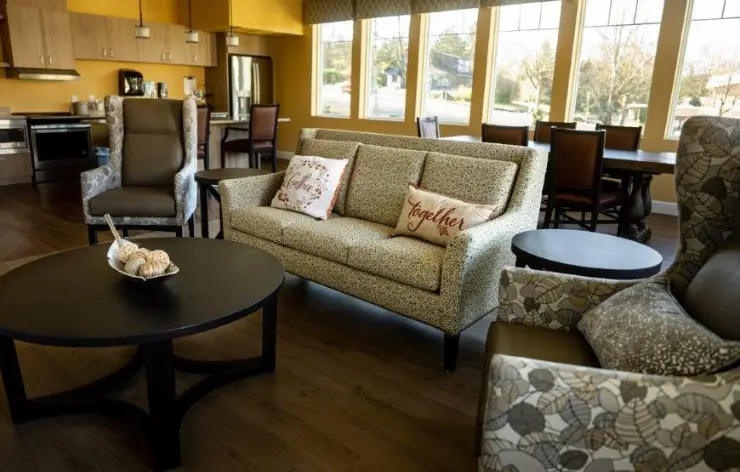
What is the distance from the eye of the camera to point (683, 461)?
1.01 meters

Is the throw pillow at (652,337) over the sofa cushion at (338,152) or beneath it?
beneath

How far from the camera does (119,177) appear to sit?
3.68 m

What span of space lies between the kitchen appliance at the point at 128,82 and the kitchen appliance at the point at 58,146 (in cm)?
100

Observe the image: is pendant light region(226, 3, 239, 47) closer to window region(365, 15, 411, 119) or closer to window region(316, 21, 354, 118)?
window region(316, 21, 354, 118)

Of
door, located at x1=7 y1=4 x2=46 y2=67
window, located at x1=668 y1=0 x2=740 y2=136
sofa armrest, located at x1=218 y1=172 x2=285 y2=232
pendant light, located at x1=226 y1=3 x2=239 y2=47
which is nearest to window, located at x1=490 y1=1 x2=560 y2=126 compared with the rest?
window, located at x1=668 y1=0 x2=740 y2=136

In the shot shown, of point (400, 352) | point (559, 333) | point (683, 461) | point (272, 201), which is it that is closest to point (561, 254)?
point (559, 333)

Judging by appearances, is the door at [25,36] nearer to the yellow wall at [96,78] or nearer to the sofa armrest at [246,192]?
the yellow wall at [96,78]

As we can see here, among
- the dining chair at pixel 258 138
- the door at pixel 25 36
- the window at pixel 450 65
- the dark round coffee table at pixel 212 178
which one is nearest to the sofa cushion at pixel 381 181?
the dark round coffee table at pixel 212 178

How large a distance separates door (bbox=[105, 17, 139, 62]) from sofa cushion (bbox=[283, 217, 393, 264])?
18.9 feet

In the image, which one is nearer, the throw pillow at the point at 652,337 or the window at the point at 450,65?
the throw pillow at the point at 652,337

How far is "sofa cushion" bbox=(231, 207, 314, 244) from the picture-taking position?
2869 millimetres

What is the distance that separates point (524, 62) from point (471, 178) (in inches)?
174

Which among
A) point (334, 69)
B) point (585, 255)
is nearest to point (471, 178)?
point (585, 255)

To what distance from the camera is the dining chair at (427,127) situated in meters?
4.99
